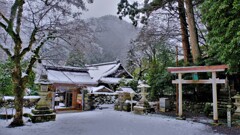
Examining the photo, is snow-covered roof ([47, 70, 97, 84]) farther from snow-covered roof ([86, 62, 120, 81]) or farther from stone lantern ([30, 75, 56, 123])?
snow-covered roof ([86, 62, 120, 81])

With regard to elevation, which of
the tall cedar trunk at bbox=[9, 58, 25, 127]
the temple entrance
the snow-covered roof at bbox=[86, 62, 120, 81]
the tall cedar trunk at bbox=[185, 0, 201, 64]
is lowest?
the temple entrance

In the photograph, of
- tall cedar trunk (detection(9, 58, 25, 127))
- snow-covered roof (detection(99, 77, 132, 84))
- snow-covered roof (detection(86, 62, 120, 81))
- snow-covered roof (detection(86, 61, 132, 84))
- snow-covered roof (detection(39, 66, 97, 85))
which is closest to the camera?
tall cedar trunk (detection(9, 58, 25, 127))

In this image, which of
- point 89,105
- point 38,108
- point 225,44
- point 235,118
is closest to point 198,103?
point 235,118

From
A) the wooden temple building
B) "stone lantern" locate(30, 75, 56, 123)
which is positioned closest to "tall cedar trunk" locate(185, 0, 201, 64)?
the wooden temple building

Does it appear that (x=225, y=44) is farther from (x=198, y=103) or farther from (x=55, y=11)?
(x=55, y=11)

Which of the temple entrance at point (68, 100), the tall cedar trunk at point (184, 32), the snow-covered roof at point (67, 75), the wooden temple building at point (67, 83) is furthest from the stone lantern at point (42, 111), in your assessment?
the tall cedar trunk at point (184, 32)

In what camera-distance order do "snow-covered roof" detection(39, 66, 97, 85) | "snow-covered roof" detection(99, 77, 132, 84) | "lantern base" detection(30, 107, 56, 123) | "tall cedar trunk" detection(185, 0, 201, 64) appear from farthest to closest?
1. "snow-covered roof" detection(99, 77, 132, 84)
2. "snow-covered roof" detection(39, 66, 97, 85)
3. "tall cedar trunk" detection(185, 0, 201, 64)
4. "lantern base" detection(30, 107, 56, 123)

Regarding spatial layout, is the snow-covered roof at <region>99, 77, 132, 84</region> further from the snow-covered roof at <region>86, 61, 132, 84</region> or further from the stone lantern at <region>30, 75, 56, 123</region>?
the stone lantern at <region>30, 75, 56, 123</region>

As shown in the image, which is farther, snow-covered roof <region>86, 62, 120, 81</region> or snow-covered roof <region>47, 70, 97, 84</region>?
snow-covered roof <region>86, 62, 120, 81</region>

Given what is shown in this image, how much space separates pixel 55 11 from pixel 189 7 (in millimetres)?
8676

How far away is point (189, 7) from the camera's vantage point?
496 inches

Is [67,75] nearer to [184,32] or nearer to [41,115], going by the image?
[41,115]

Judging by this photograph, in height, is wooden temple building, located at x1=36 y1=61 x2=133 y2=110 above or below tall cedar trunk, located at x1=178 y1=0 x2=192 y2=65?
below

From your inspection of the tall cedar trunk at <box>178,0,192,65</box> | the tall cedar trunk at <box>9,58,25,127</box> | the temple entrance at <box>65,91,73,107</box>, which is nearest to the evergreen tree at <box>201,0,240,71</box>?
the tall cedar trunk at <box>178,0,192,65</box>
